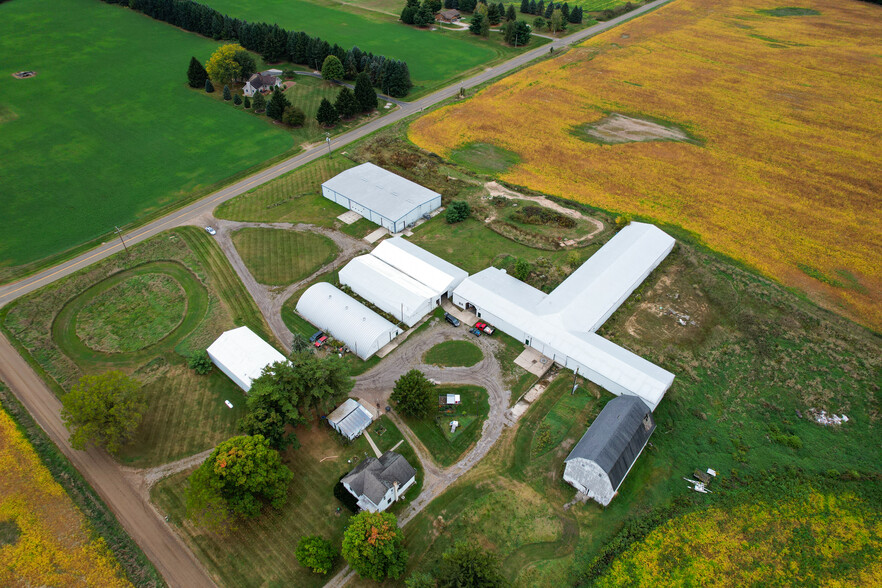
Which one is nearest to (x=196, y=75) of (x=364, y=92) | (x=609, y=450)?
(x=364, y=92)

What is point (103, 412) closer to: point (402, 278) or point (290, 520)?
point (290, 520)

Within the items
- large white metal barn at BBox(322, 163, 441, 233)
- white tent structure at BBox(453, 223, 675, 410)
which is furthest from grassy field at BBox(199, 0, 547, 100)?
white tent structure at BBox(453, 223, 675, 410)

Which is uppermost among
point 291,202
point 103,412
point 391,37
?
point 391,37

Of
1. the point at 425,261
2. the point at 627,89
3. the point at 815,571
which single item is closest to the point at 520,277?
the point at 425,261

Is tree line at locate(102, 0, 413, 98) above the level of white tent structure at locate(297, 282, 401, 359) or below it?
above

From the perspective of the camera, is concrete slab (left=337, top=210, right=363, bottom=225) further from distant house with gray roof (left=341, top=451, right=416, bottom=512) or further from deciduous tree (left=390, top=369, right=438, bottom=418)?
distant house with gray roof (left=341, top=451, right=416, bottom=512)

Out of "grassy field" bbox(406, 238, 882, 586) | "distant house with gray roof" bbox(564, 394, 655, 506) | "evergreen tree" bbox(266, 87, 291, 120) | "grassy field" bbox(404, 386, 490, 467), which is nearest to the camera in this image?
"grassy field" bbox(406, 238, 882, 586)

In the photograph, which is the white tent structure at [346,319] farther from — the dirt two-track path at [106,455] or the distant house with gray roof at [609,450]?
the distant house with gray roof at [609,450]
